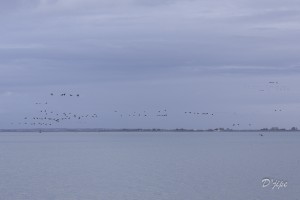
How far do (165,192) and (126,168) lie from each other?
2648 centimetres

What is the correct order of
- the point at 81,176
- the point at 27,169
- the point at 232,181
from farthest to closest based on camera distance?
the point at 27,169
the point at 81,176
the point at 232,181

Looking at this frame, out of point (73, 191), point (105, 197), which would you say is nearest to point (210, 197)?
point (105, 197)

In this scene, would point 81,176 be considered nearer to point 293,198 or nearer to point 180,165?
point 180,165

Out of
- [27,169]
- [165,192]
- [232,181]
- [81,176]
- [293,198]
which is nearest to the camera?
[293,198]

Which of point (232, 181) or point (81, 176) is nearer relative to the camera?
point (232, 181)

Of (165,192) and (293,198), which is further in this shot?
(165,192)

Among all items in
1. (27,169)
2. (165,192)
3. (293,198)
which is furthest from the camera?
(27,169)

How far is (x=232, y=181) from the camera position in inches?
2448

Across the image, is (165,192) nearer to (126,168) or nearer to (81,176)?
(81,176)

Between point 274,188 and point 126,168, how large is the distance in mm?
29391

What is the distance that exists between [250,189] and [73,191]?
50.3 feet

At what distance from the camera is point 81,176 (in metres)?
69.9

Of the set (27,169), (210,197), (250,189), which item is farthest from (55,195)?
(27,169)

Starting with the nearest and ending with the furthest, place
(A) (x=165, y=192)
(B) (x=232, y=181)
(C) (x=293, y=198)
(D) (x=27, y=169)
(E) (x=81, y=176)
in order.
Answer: (C) (x=293, y=198), (A) (x=165, y=192), (B) (x=232, y=181), (E) (x=81, y=176), (D) (x=27, y=169)
